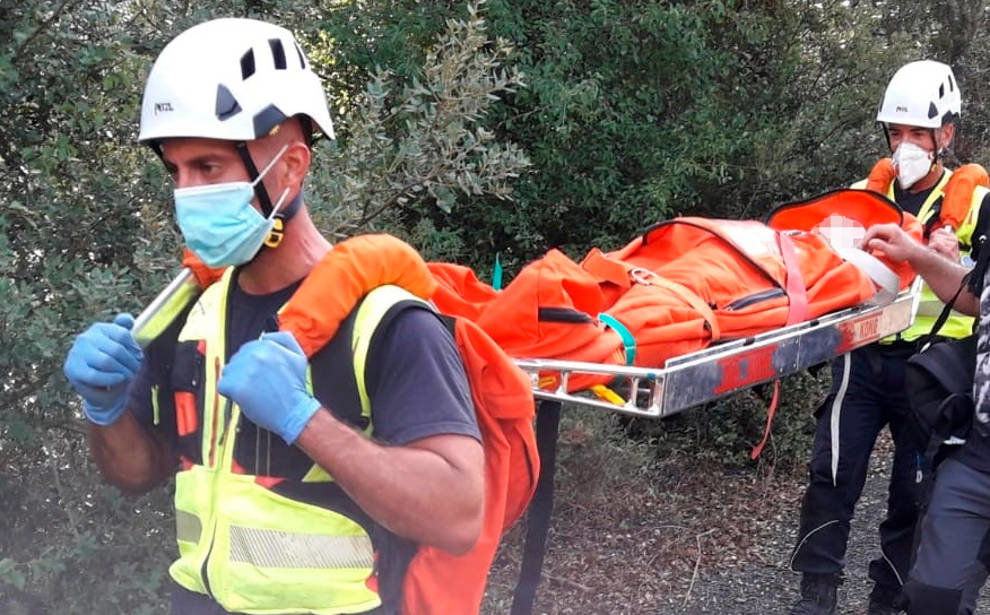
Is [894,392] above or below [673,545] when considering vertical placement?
above

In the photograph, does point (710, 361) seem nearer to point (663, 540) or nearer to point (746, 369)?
point (746, 369)

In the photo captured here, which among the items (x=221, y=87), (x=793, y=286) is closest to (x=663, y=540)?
(x=793, y=286)

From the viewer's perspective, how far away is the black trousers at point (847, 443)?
177 inches

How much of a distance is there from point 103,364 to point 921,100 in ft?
12.5

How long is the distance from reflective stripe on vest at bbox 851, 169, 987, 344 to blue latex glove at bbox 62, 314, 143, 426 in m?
3.36

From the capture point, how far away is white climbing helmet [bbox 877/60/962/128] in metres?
4.55

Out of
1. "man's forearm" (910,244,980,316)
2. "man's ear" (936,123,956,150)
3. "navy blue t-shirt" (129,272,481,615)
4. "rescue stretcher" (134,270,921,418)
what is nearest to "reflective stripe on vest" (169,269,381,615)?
"navy blue t-shirt" (129,272,481,615)

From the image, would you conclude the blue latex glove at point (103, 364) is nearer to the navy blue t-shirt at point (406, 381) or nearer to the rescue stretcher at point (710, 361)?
the rescue stretcher at point (710, 361)

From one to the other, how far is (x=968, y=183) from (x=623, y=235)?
2.58 meters

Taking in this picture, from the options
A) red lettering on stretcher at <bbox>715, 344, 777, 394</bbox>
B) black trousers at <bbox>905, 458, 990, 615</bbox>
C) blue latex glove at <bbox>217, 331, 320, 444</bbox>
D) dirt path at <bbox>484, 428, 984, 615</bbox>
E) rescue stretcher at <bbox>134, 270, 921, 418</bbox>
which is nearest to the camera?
blue latex glove at <bbox>217, 331, 320, 444</bbox>

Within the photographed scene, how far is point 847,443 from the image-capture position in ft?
14.8

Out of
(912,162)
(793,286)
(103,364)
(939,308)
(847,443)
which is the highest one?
(912,162)

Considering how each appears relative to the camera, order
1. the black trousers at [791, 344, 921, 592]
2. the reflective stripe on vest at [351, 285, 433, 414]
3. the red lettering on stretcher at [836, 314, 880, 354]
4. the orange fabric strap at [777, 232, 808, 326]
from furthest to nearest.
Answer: the black trousers at [791, 344, 921, 592], the red lettering on stretcher at [836, 314, 880, 354], the orange fabric strap at [777, 232, 808, 326], the reflective stripe on vest at [351, 285, 433, 414]

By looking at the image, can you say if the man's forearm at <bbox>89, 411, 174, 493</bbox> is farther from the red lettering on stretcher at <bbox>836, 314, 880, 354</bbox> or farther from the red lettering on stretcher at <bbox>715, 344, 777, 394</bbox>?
the red lettering on stretcher at <bbox>836, 314, 880, 354</bbox>
